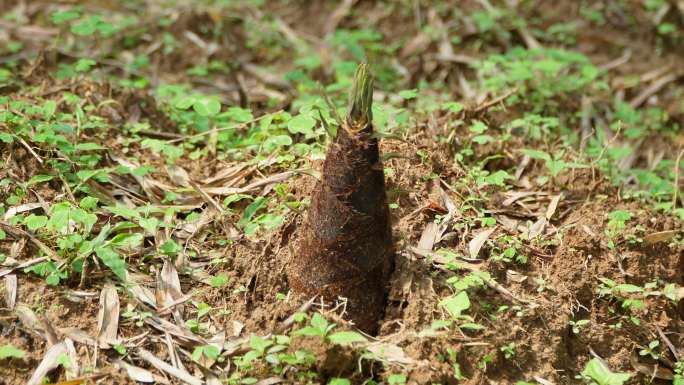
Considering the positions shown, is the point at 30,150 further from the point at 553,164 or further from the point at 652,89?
the point at 652,89

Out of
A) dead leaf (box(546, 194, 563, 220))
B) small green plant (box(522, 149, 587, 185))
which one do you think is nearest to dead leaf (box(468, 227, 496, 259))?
dead leaf (box(546, 194, 563, 220))

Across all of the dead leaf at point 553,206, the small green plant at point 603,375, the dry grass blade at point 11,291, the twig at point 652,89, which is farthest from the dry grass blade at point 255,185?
the twig at point 652,89

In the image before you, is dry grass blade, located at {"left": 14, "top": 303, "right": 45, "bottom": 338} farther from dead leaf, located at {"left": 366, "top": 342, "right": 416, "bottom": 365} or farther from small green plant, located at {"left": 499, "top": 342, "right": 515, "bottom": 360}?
small green plant, located at {"left": 499, "top": 342, "right": 515, "bottom": 360}

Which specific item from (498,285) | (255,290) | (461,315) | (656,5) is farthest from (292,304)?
(656,5)

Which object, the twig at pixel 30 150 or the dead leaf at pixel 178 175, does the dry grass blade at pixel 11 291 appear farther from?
the dead leaf at pixel 178 175

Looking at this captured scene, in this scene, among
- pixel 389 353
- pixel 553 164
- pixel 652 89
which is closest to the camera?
pixel 389 353

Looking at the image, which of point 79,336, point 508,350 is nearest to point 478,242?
point 508,350

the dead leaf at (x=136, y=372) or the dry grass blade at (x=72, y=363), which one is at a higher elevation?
the dry grass blade at (x=72, y=363)
